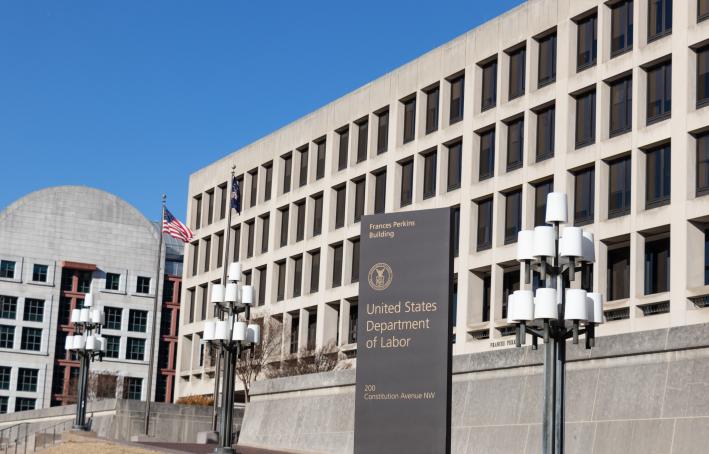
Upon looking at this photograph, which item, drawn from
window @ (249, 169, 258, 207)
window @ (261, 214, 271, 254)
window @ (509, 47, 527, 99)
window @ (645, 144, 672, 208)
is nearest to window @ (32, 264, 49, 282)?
window @ (249, 169, 258, 207)

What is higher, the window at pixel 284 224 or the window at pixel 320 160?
the window at pixel 320 160

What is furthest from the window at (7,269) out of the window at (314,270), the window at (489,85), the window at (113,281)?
the window at (489,85)

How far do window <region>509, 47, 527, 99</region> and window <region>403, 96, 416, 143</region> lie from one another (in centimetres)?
798

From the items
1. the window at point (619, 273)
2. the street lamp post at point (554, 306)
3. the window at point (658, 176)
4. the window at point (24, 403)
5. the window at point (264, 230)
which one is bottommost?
the window at point (24, 403)

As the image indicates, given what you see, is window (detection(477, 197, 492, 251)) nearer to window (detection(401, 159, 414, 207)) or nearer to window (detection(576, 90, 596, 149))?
window (detection(401, 159, 414, 207))

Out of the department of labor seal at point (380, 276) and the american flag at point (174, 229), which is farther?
the american flag at point (174, 229)

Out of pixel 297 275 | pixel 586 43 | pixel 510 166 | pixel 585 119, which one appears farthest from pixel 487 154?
pixel 297 275

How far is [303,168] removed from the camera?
7538cm

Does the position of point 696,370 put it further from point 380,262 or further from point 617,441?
point 380,262

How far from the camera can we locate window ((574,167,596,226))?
52.2 metres

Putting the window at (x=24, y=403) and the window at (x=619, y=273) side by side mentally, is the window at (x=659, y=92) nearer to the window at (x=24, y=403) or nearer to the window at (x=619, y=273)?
the window at (x=619, y=273)

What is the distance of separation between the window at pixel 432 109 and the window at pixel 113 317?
250 ft

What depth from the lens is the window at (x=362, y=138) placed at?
68500 mm

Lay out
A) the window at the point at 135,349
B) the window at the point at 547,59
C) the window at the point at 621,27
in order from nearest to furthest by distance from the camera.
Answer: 1. the window at the point at 621,27
2. the window at the point at 547,59
3. the window at the point at 135,349
